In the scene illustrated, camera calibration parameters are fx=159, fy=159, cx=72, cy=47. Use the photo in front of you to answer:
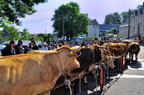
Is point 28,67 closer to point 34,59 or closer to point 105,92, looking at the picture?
point 34,59

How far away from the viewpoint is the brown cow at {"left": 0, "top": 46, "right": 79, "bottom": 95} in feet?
9.02

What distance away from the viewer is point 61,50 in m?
3.86

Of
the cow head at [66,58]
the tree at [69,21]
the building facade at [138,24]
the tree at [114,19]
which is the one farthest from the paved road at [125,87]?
the tree at [114,19]

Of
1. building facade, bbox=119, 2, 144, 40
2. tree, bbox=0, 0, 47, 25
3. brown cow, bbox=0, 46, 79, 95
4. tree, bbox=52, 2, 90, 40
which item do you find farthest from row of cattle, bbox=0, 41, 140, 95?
tree, bbox=52, 2, 90, 40

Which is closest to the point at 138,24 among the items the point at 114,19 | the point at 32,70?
the point at 32,70

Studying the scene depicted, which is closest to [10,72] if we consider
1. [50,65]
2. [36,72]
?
[36,72]

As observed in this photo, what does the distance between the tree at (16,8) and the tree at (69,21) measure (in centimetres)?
3309

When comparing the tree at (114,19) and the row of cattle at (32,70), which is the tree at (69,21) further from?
the tree at (114,19)

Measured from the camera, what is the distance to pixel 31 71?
313cm

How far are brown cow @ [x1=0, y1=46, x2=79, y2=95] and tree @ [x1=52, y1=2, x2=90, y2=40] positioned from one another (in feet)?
146

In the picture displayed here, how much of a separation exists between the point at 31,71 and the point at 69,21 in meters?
45.6

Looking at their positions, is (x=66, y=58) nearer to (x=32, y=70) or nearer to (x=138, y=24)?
(x=32, y=70)

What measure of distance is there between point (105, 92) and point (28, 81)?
→ 4597mm

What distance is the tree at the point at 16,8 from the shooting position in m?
13.8
